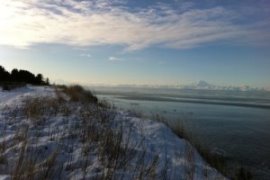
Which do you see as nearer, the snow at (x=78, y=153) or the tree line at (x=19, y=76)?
the snow at (x=78, y=153)

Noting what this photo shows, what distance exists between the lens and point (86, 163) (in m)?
4.18

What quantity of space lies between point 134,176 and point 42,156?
1.53 m

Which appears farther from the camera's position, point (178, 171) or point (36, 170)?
point (178, 171)

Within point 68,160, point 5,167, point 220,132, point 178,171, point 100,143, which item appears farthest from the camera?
point 220,132

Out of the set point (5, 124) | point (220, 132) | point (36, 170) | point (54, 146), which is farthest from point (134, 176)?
point (220, 132)

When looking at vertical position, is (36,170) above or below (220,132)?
above

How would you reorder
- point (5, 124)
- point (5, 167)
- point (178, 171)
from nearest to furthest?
point (5, 167), point (178, 171), point (5, 124)

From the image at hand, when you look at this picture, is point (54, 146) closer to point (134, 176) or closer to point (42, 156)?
point (42, 156)

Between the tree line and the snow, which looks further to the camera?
the tree line

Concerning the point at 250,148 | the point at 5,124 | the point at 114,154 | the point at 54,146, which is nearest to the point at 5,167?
the point at 54,146

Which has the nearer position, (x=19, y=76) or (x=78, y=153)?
(x=78, y=153)

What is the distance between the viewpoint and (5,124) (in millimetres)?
7074

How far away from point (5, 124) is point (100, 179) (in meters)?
4.23

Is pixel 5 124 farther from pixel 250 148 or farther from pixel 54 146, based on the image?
pixel 250 148
